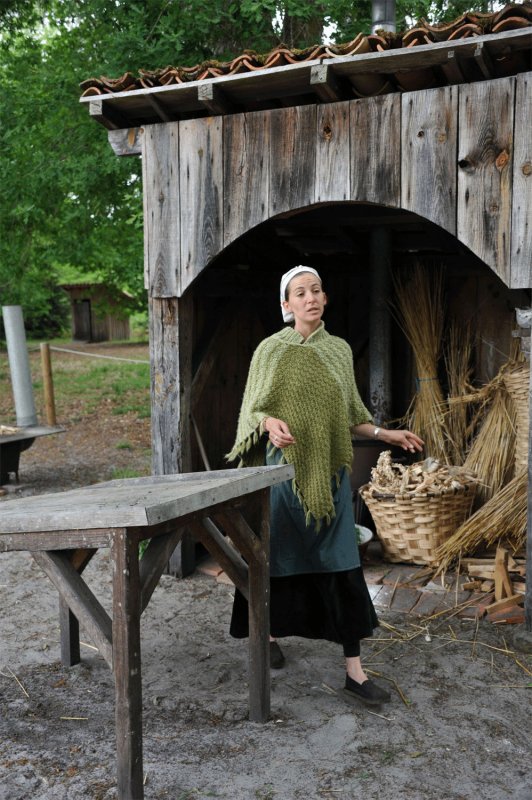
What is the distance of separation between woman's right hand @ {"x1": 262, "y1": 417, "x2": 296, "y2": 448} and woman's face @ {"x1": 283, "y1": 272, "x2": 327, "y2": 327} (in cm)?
50

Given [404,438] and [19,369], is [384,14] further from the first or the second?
[19,369]

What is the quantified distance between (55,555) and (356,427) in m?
1.51

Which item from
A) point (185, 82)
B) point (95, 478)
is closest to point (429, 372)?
point (185, 82)

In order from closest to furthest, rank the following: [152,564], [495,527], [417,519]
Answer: [152,564]
[495,527]
[417,519]

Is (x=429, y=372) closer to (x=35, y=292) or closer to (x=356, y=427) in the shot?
(x=356, y=427)

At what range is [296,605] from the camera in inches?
139

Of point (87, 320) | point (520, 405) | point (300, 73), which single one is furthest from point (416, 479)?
point (87, 320)

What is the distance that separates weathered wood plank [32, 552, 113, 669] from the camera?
2.59 meters

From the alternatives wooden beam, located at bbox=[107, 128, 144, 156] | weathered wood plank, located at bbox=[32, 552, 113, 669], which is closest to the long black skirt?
weathered wood plank, located at bbox=[32, 552, 113, 669]

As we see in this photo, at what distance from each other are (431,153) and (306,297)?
1323 mm

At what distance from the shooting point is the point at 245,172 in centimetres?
466

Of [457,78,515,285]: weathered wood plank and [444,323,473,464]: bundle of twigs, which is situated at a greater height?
[457,78,515,285]: weathered wood plank

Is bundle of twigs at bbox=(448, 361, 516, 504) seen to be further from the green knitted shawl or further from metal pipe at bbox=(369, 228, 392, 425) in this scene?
the green knitted shawl

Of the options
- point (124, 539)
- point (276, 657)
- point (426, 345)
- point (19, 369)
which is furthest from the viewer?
point (19, 369)
